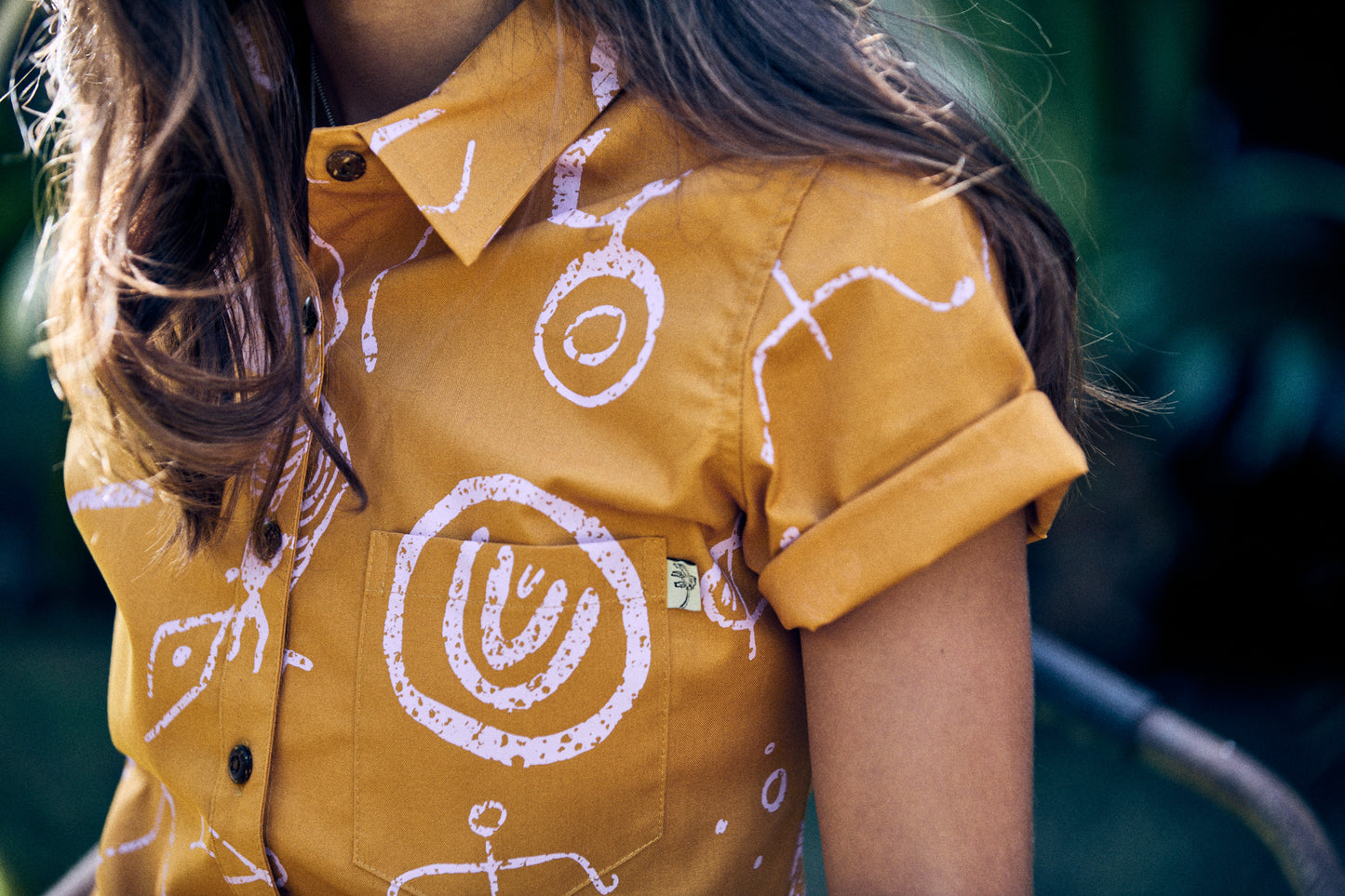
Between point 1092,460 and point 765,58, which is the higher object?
point 765,58

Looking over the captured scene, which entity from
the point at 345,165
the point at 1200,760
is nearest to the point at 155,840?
the point at 345,165

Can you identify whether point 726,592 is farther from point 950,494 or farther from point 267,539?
point 267,539

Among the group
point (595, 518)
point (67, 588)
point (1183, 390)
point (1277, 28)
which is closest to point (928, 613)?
point (595, 518)

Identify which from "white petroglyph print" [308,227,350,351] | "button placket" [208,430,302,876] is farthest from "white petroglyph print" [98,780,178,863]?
"white petroglyph print" [308,227,350,351]

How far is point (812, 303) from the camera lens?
677 millimetres

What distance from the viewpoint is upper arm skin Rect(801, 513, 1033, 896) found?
27.2 inches

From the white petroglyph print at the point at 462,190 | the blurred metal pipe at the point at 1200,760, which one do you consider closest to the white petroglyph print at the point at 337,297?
the white petroglyph print at the point at 462,190

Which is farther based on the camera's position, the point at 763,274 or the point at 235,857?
the point at 235,857

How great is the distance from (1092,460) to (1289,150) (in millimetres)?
640

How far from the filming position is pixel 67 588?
304 cm

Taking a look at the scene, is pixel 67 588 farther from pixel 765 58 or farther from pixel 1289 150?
pixel 1289 150

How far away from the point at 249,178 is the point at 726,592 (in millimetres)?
512

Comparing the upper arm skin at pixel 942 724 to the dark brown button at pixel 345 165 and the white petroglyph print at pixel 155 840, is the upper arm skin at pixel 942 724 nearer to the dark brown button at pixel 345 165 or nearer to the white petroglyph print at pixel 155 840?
the dark brown button at pixel 345 165

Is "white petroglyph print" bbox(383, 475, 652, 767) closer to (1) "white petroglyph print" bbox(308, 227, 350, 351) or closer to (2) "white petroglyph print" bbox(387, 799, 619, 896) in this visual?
(2) "white petroglyph print" bbox(387, 799, 619, 896)
